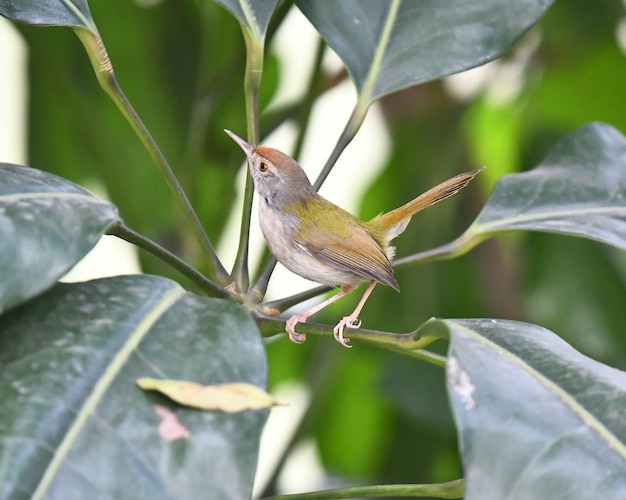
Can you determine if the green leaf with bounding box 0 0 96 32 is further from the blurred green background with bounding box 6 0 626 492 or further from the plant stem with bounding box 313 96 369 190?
the blurred green background with bounding box 6 0 626 492

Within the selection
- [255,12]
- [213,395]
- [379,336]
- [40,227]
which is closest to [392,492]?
[379,336]

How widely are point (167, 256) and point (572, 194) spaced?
75 cm

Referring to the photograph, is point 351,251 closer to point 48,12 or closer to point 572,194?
point 572,194

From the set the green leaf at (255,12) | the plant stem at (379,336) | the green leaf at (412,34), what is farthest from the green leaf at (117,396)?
the green leaf at (412,34)

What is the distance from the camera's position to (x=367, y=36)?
1.53 metres

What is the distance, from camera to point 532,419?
3.13 feet

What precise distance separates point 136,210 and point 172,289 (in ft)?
2.96

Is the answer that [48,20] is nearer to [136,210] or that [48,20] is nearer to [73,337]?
[73,337]

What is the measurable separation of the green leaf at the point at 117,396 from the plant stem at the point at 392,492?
241mm

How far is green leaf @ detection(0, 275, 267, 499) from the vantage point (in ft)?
2.72

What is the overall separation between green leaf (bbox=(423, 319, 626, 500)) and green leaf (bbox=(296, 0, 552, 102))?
56 centimetres

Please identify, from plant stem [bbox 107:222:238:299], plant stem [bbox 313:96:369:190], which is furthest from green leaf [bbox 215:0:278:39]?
plant stem [bbox 107:222:238:299]

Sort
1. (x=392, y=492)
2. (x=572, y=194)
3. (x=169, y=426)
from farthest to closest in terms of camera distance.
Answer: (x=572, y=194)
(x=392, y=492)
(x=169, y=426)

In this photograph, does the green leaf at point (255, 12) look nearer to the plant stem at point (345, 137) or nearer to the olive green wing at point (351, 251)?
the plant stem at point (345, 137)
